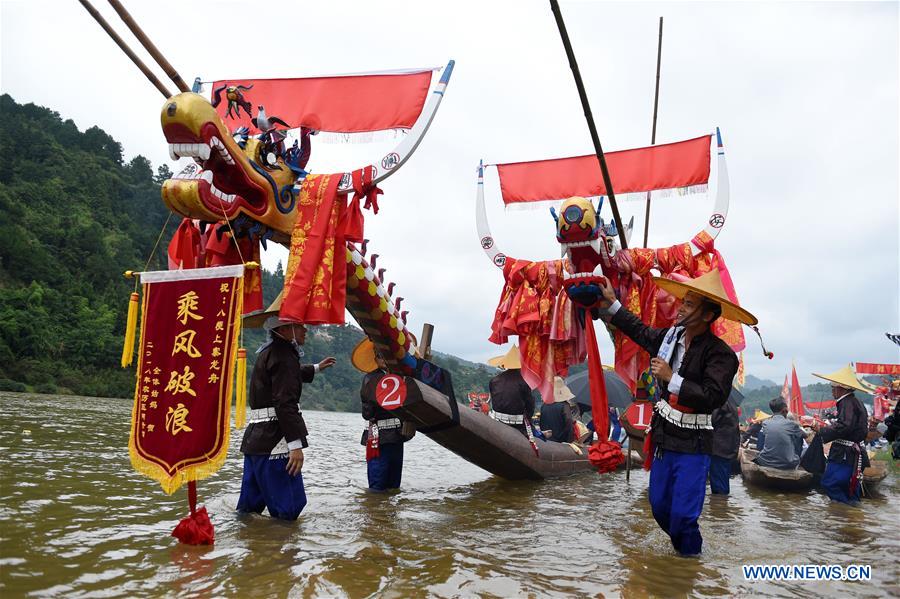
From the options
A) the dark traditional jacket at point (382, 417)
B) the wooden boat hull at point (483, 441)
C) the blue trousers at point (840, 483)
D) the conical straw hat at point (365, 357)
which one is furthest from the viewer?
the blue trousers at point (840, 483)

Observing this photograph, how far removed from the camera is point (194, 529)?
3.75 metres

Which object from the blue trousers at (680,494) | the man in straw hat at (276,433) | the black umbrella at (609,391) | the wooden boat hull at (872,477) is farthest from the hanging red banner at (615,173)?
the black umbrella at (609,391)

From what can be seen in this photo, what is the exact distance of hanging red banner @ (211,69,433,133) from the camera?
525 centimetres

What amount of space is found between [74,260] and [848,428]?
102ft

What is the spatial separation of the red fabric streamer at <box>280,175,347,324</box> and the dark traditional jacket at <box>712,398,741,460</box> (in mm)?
5205

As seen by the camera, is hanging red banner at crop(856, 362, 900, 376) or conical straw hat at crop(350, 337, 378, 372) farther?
hanging red banner at crop(856, 362, 900, 376)

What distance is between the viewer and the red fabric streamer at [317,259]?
4719 mm

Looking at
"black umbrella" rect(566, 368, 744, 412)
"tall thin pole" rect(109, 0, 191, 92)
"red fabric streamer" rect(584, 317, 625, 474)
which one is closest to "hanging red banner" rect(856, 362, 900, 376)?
"black umbrella" rect(566, 368, 744, 412)

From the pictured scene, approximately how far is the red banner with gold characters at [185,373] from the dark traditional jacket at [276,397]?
2.07ft

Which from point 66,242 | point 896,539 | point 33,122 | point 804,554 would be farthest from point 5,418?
point 33,122

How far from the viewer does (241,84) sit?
19.3 ft

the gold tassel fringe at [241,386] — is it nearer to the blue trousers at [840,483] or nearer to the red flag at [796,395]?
the blue trousers at [840,483]

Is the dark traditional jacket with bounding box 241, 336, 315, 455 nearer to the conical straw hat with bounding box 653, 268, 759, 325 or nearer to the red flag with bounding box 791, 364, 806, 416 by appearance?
the conical straw hat with bounding box 653, 268, 759, 325

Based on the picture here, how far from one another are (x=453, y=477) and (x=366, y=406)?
2.64m
